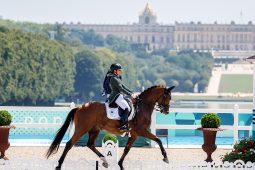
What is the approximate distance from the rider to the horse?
14 centimetres

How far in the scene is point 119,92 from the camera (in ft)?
62.0

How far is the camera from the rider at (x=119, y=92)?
741 inches

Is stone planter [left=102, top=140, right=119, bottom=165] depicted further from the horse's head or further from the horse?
the horse's head

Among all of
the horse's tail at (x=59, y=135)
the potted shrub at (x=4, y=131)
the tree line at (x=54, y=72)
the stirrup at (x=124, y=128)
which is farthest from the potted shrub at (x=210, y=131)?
the tree line at (x=54, y=72)

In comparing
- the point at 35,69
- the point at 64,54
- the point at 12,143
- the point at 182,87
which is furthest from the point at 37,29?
the point at 12,143

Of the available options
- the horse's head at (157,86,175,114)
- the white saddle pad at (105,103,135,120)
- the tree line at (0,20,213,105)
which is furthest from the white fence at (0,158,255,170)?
the tree line at (0,20,213,105)

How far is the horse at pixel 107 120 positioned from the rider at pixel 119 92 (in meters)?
0.14

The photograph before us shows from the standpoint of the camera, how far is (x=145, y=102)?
1933 centimetres

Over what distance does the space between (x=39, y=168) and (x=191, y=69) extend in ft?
509

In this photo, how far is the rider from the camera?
61.8ft

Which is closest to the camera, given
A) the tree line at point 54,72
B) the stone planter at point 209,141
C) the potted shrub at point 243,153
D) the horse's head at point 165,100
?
the potted shrub at point 243,153

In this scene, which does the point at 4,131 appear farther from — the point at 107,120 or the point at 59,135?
the point at 107,120

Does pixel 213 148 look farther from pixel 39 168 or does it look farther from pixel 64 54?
pixel 64 54

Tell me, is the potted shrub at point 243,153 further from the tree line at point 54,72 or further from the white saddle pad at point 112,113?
the tree line at point 54,72
